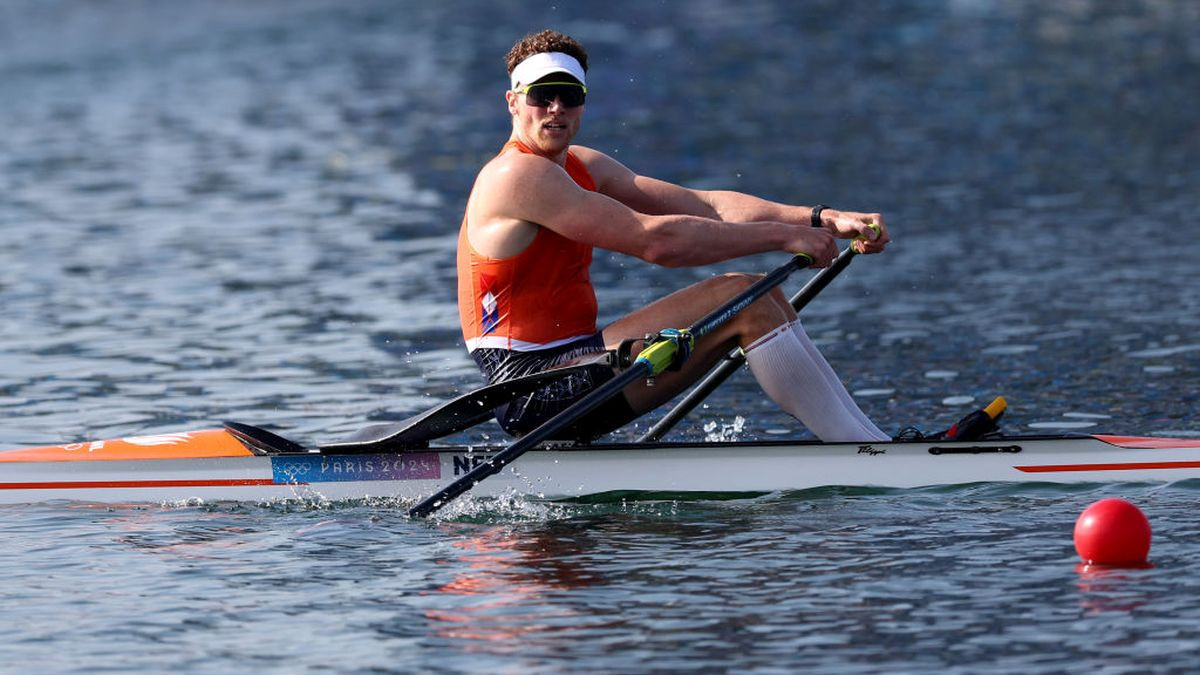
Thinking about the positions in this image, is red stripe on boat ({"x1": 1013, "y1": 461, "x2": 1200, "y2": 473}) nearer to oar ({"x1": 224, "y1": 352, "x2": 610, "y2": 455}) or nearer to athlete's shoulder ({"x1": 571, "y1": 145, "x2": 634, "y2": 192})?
oar ({"x1": 224, "y1": 352, "x2": 610, "y2": 455})

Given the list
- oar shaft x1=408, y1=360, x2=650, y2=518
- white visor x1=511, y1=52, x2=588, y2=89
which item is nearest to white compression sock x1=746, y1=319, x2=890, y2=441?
oar shaft x1=408, y1=360, x2=650, y2=518

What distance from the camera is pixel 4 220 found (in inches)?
888

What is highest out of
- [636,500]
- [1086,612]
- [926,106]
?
[926,106]

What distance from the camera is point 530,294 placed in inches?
355

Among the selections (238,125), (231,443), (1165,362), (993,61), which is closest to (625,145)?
(238,125)

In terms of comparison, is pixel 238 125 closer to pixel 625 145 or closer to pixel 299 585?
pixel 625 145

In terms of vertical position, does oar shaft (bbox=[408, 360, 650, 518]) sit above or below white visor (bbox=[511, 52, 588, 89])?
below

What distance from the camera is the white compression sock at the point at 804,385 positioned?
8898 millimetres

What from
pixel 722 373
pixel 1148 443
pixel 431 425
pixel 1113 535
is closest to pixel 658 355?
pixel 431 425

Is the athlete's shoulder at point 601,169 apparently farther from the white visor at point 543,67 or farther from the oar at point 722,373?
the oar at point 722,373

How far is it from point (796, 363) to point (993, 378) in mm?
3975

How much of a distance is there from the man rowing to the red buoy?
139 cm

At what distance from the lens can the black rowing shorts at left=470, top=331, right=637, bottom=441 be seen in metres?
8.99

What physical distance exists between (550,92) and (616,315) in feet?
22.3
